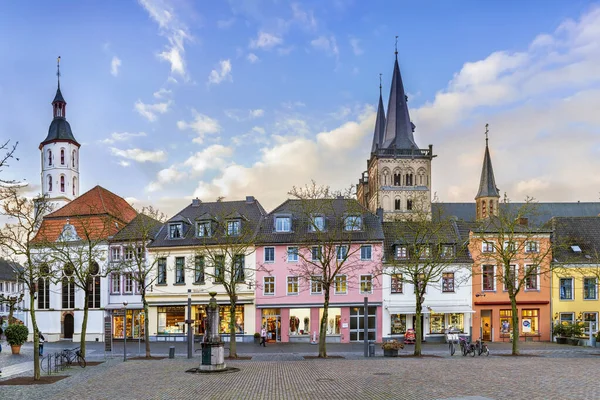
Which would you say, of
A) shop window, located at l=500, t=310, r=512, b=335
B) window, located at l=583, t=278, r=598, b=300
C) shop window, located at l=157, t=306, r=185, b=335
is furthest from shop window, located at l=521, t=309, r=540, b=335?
shop window, located at l=157, t=306, r=185, b=335

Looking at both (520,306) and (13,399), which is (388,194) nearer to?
(520,306)

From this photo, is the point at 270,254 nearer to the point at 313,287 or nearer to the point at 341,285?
the point at 313,287

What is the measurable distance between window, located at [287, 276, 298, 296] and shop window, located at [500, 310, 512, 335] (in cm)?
1785

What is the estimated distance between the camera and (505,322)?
159ft

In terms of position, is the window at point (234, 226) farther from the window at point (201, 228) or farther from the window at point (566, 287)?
the window at point (566, 287)

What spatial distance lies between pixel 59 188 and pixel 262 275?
49523mm

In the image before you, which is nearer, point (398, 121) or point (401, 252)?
point (401, 252)

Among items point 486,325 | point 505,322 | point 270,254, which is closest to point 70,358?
point 270,254

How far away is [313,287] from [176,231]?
13.7m

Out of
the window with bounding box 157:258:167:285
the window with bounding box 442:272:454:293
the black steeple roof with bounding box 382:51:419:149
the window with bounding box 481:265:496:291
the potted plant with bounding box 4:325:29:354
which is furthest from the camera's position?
the black steeple roof with bounding box 382:51:419:149

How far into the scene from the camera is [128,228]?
53000 millimetres

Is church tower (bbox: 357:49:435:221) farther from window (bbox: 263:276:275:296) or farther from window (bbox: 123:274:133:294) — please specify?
window (bbox: 123:274:133:294)

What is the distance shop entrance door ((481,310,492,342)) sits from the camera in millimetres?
48281

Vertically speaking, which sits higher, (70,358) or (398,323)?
(70,358)
